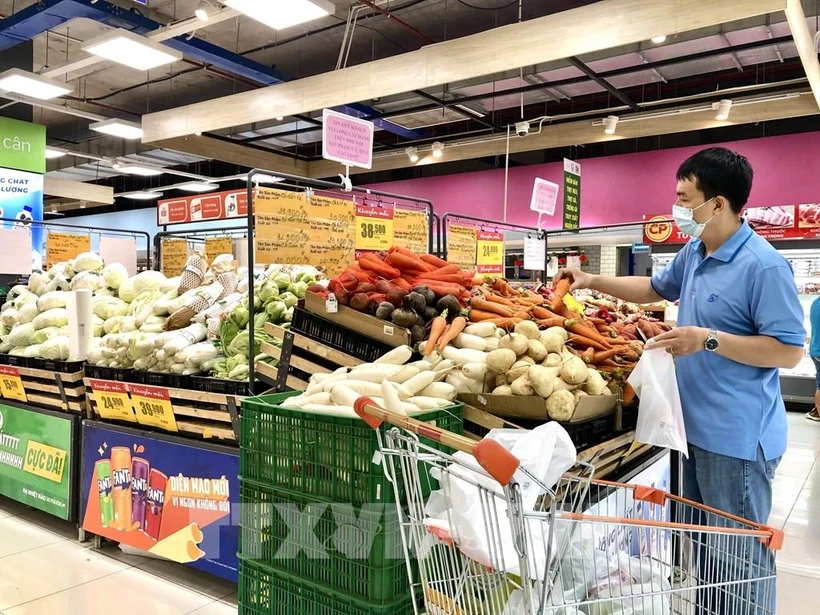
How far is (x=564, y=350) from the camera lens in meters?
2.59

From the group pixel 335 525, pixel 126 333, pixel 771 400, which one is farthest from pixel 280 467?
pixel 126 333

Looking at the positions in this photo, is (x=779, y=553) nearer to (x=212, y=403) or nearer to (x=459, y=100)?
(x=212, y=403)

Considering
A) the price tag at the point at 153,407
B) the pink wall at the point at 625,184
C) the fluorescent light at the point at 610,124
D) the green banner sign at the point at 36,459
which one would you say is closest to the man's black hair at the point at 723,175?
the price tag at the point at 153,407

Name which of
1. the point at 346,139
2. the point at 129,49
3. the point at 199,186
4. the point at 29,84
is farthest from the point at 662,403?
the point at 199,186

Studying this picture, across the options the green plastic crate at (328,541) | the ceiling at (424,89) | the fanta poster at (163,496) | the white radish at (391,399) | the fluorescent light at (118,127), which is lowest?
the fanta poster at (163,496)

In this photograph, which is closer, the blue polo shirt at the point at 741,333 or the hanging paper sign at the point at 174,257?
the blue polo shirt at the point at 741,333

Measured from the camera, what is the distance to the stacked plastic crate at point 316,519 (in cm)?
188

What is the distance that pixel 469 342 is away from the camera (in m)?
2.65

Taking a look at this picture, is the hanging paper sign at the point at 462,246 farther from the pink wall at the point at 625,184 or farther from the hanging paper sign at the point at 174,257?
the pink wall at the point at 625,184

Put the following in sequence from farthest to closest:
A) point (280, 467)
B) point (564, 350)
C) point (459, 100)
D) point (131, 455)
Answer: point (459, 100), point (131, 455), point (564, 350), point (280, 467)

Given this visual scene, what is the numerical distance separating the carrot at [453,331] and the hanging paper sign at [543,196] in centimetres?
482

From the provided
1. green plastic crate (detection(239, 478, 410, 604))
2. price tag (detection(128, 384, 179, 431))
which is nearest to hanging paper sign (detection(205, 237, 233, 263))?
price tag (detection(128, 384, 179, 431))

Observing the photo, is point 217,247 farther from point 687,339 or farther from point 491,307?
point 687,339

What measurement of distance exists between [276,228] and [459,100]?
7102 mm
